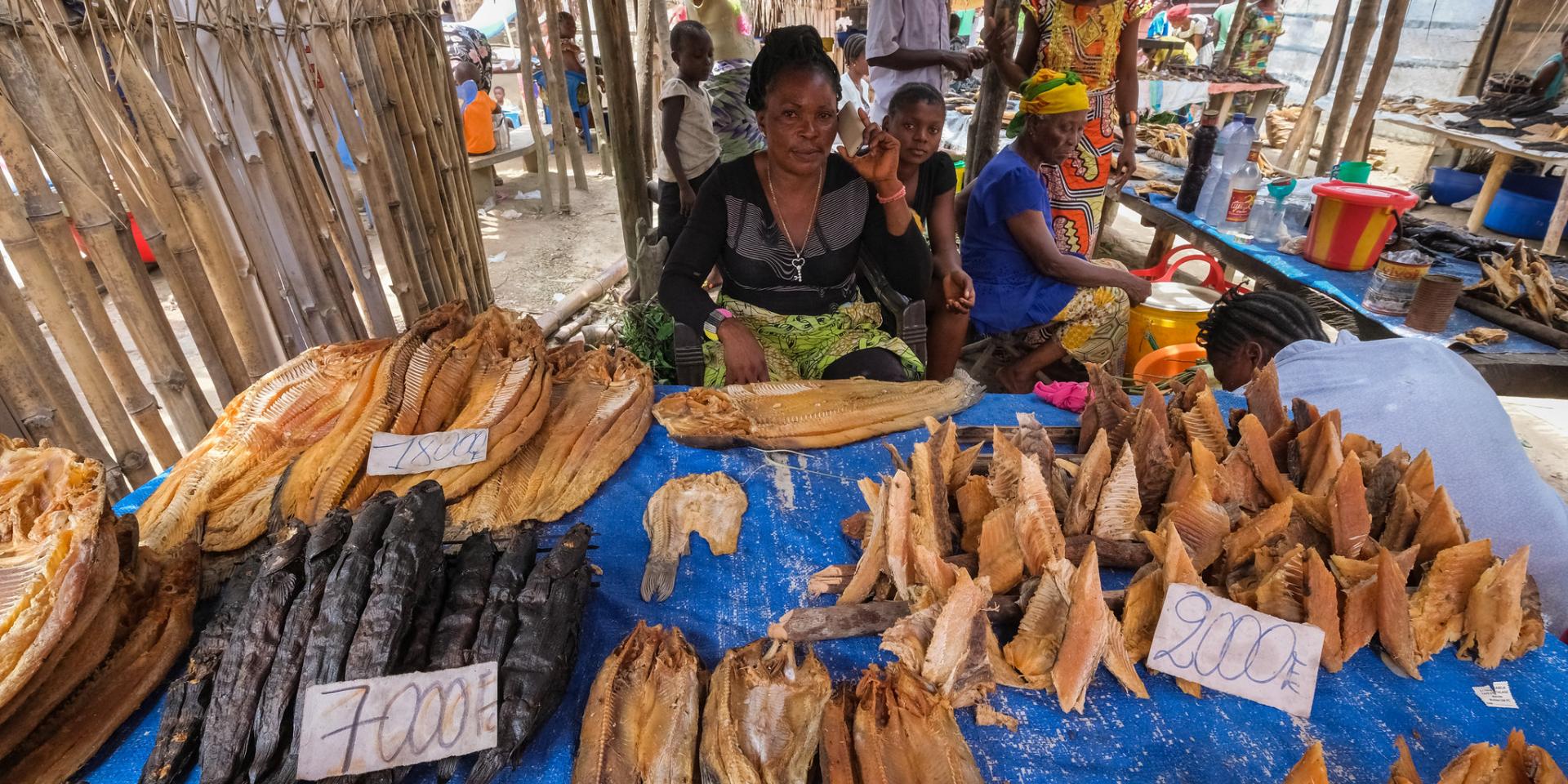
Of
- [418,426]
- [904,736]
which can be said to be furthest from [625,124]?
[904,736]

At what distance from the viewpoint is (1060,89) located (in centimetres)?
360

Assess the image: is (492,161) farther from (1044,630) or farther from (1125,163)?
(1044,630)

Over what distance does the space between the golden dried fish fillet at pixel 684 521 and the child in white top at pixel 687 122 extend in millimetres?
3062

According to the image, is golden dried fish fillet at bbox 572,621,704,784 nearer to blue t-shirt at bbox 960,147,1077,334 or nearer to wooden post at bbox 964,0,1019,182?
blue t-shirt at bbox 960,147,1077,334

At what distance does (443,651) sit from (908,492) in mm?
1124

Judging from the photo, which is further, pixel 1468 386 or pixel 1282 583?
pixel 1468 386

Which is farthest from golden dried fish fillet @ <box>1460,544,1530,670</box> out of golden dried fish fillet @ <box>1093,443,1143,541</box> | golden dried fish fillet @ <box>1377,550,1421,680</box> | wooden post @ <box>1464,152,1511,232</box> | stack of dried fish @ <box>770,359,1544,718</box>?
wooden post @ <box>1464,152,1511,232</box>

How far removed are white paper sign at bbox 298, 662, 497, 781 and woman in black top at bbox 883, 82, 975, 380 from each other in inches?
109

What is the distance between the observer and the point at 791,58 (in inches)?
111

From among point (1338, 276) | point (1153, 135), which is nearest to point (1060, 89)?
point (1338, 276)

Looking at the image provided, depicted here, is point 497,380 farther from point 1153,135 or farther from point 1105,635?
point 1153,135

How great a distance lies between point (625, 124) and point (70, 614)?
184 inches

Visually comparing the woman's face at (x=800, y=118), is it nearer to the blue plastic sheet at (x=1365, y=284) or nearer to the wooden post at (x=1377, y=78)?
the blue plastic sheet at (x=1365, y=284)

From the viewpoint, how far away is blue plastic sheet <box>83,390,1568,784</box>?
4.76 feet
